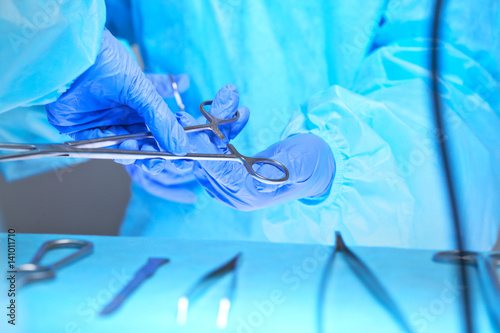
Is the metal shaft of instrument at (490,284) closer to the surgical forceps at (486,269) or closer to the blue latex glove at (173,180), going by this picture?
the surgical forceps at (486,269)

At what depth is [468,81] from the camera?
93cm

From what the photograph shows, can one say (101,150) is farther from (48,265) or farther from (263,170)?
(263,170)

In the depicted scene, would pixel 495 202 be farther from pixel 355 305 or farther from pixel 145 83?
pixel 145 83

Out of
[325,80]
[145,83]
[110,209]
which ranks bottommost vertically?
[110,209]

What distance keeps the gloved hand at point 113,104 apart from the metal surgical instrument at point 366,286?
314 millimetres

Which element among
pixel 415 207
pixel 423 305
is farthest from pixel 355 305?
pixel 415 207

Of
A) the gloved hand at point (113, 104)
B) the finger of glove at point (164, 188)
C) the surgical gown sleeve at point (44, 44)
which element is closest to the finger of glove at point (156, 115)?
the gloved hand at point (113, 104)

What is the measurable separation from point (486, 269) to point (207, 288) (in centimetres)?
40

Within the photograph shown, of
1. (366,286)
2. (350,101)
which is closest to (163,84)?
(350,101)

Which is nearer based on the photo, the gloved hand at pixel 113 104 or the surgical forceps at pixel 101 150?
the surgical forceps at pixel 101 150

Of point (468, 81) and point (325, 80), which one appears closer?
point (468, 81)

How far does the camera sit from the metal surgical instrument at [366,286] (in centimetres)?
48

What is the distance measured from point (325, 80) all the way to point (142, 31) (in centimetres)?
53

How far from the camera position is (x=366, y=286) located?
0.53 m
